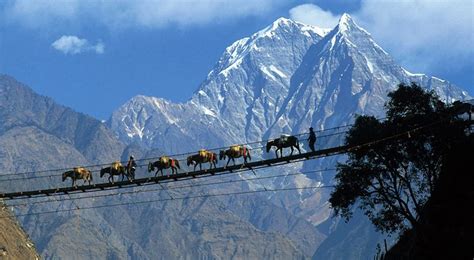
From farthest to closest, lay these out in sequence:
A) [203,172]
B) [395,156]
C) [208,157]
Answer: [395,156] < [208,157] < [203,172]

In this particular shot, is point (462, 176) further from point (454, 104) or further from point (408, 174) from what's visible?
point (408, 174)

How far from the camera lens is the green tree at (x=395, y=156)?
7975 centimetres

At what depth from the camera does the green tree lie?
262ft

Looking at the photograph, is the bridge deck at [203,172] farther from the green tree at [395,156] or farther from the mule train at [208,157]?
the green tree at [395,156]

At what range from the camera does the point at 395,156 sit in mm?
83438

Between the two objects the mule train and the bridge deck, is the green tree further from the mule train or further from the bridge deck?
the bridge deck

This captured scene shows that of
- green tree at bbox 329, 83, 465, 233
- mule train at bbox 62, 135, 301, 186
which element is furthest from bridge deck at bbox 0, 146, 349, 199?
green tree at bbox 329, 83, 465, 233

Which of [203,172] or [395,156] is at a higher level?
[395,156]

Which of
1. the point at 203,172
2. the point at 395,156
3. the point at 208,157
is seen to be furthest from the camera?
the point at 395,156

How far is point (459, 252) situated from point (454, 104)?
21.3 m

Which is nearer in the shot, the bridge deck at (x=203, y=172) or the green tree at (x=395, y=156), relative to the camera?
the bridge deck at (x=203, y=172)

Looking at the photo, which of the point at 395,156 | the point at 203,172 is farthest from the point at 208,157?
the point at 395,156

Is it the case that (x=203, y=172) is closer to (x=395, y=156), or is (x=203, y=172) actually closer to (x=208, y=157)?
(x=208, y=157)

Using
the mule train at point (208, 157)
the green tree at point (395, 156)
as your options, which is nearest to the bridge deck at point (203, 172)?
the mule train at point (208, 157)
